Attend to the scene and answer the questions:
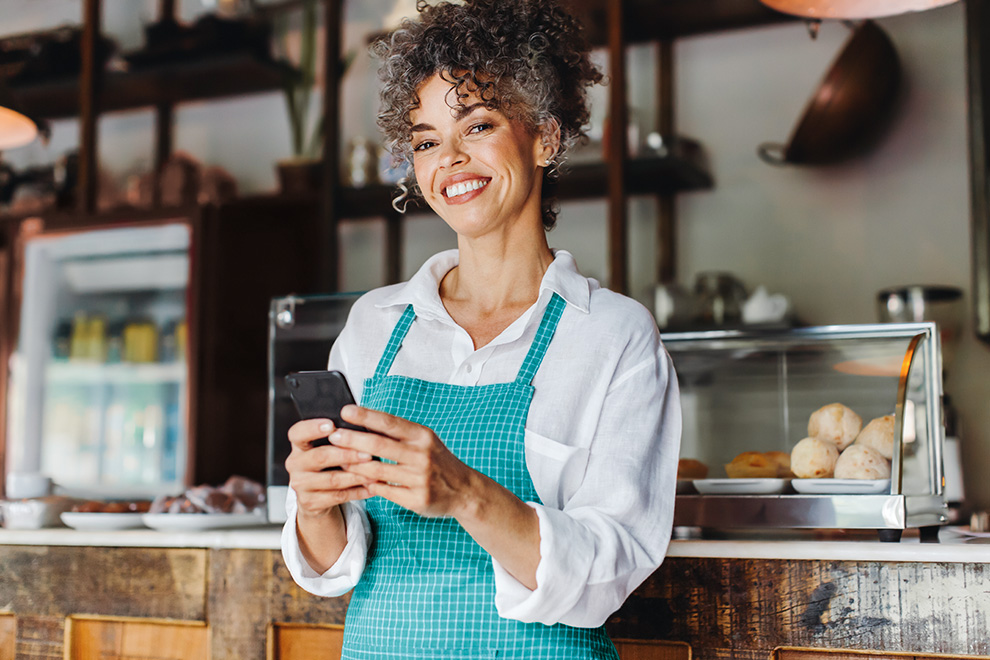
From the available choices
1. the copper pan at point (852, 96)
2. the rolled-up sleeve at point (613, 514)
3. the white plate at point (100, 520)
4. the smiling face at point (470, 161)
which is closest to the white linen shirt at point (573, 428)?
the rolled-up sleeve at point (613, 514)

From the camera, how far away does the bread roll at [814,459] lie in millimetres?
1751

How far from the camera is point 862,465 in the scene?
1.70 metres

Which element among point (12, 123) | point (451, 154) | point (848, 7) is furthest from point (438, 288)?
point (12, 123)

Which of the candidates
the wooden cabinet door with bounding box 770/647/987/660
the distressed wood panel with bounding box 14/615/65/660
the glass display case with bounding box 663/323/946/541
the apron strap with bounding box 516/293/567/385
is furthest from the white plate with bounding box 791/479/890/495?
the distressed wood panel with bounding box 14/615/65/660

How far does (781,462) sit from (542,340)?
30.6 inches

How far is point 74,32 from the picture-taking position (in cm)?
395

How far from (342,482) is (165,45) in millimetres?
3210

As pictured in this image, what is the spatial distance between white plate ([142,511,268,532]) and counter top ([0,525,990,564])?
3cm

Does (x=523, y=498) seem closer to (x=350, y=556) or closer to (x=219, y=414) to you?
(x=350, y=556)

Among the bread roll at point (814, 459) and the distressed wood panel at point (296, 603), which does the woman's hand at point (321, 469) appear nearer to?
the distressed wood panel at point (296, 603)

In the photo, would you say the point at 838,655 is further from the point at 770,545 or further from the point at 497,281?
the point at 497,281

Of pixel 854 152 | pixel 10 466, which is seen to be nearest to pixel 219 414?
pixel 10 466

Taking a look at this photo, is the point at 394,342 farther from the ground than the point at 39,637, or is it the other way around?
the point at 394,342

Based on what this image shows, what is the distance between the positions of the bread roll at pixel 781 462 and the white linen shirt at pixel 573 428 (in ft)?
2.14
